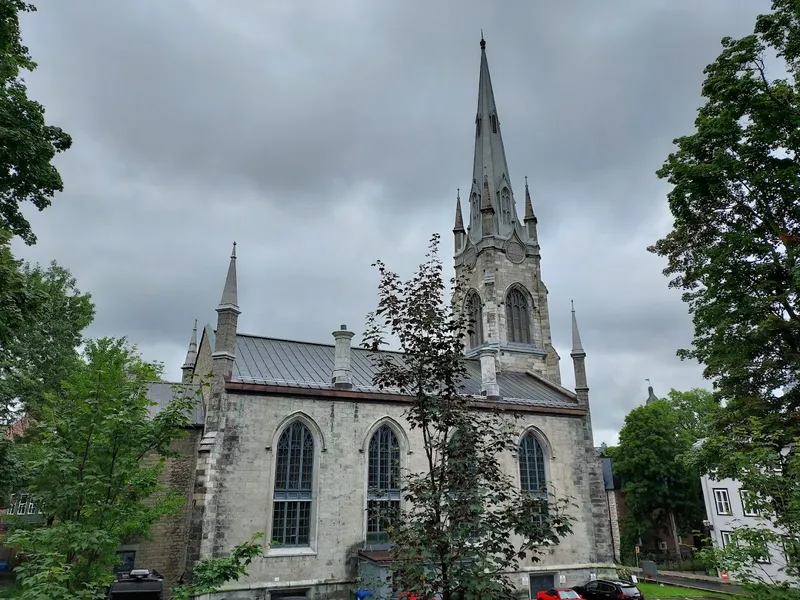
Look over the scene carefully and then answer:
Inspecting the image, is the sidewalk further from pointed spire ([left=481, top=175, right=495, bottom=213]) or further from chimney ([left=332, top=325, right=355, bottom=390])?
pointed spire ([left=481, top=175, right=495, bottom=213])

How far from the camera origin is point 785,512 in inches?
319

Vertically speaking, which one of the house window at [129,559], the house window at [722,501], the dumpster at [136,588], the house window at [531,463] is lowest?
the dumpster at [136,588]

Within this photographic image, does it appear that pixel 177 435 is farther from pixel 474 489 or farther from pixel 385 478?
pixel 385 478

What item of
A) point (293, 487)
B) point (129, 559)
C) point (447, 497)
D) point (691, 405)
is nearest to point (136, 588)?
point (129, 559)

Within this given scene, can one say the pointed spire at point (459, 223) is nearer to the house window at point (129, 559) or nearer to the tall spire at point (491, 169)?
the tall spire at point (491, 169)

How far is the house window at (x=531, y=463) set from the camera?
22906 millimetres

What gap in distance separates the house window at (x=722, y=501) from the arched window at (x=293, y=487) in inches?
1153

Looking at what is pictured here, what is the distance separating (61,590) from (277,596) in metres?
11.5

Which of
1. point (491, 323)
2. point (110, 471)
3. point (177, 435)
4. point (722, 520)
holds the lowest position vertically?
point (722, 520)

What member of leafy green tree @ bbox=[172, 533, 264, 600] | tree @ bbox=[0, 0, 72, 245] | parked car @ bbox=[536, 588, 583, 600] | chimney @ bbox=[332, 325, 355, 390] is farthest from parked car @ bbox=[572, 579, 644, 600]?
tree @ bbox=[0, 0, 72, 245]

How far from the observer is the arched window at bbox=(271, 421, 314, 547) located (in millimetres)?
18094

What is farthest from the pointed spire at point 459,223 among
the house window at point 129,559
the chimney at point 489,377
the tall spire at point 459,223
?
the house window at point 129,559

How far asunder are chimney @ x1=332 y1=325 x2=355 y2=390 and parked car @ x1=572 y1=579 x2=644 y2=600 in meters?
12.6

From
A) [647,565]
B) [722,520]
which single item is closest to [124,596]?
[647,565]
